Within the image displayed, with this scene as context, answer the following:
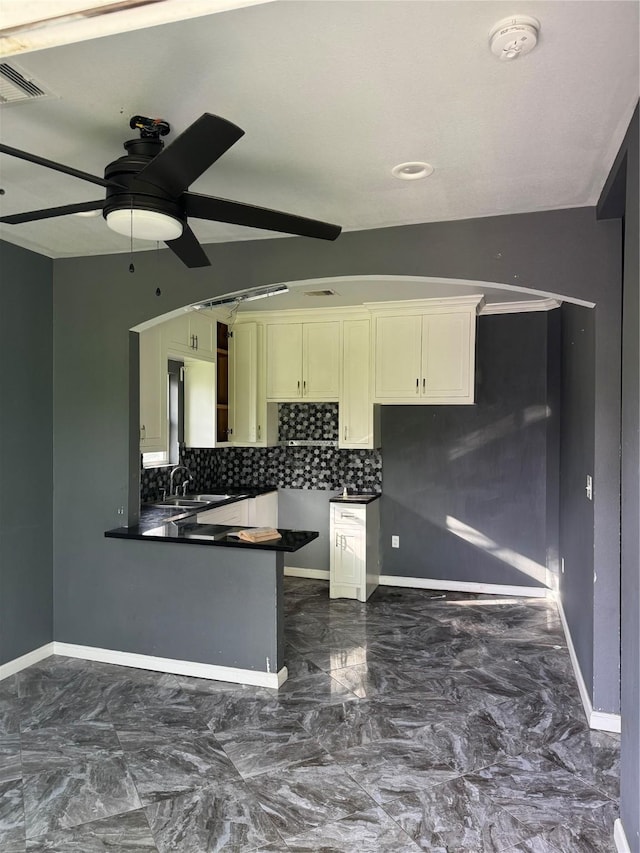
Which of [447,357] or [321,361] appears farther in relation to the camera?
[321,361]

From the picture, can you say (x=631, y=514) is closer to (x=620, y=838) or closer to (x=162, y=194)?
(x=620, y=838)

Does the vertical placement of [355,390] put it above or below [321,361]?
below

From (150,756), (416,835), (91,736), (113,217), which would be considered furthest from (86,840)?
(113,217)

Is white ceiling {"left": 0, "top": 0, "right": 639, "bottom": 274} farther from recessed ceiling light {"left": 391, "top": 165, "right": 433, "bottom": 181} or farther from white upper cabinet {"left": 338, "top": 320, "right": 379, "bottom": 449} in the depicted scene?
white upper cabinet {"left": 338, "top": 320, "right": 379, "bottom": 449}

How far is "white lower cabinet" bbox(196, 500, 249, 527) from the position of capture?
4578 millimetres

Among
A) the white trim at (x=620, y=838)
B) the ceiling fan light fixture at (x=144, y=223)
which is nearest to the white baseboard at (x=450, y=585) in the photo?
the white trim at (x=620, y=838)

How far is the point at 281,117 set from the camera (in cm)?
207

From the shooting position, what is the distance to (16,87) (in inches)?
74.0

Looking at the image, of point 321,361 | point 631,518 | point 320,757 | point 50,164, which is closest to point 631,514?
point 631,518

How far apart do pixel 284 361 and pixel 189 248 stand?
325 centimetres

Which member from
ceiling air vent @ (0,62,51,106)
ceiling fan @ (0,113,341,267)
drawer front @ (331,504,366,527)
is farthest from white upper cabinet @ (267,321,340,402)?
ceiling air vent @ (0,62,51,106)

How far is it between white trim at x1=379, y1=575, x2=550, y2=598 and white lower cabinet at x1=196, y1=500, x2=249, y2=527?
1.47 metres

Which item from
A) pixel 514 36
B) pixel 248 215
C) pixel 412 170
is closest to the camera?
pixel 514 36

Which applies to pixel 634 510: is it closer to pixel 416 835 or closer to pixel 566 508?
pixel 416 835
